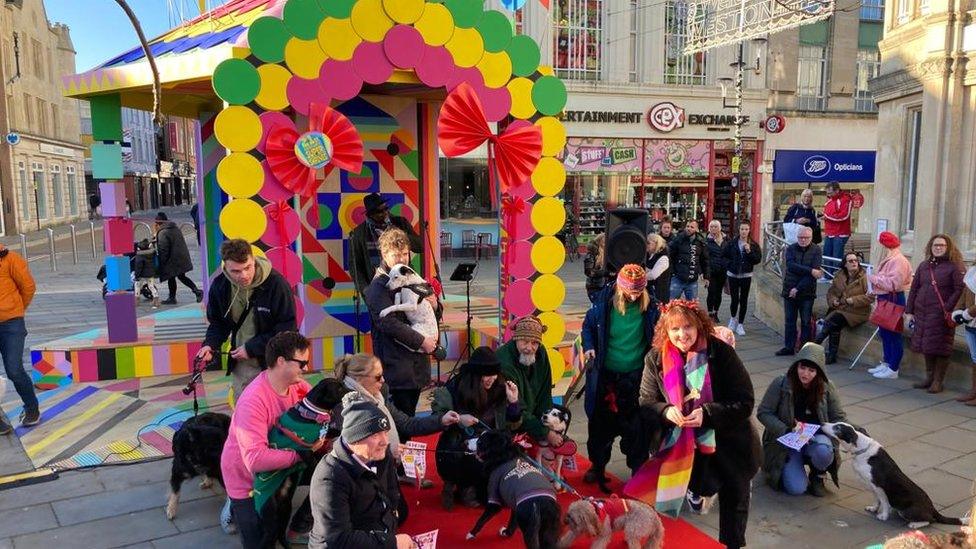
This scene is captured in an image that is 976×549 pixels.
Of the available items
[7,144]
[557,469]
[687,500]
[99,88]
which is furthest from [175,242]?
[7,144]

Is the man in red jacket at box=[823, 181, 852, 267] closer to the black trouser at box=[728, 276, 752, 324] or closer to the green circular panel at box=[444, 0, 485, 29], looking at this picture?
the black trouser at box=[728, 276, 752, 324]

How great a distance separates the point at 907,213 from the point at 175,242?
12.8 meters

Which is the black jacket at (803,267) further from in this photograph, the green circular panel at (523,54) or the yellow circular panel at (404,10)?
the yellow circular panel at (404,10)

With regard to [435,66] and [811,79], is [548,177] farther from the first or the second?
[811,79]

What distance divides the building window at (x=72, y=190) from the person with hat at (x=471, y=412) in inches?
1531

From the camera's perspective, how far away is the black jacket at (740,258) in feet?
31.9

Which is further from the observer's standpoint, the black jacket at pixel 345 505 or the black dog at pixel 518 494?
the black dog at pixel 518 494

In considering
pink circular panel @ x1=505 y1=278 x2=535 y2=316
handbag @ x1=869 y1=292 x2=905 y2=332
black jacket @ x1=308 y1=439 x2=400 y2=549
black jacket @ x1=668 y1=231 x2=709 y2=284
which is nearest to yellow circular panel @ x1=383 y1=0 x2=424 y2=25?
pink circular panel @ x1=505 y1=278 x2=535 y2=316

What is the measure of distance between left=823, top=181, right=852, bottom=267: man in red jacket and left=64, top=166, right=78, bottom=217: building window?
121 feet

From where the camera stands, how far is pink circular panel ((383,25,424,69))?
6.18 meters

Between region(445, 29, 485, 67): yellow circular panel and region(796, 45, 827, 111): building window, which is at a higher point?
region(796, 45, 827, 111): building window

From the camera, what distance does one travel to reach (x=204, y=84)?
295 inches

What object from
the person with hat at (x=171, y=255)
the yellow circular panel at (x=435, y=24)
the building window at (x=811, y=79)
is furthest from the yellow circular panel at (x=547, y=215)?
the building window at (x=811, y=79)

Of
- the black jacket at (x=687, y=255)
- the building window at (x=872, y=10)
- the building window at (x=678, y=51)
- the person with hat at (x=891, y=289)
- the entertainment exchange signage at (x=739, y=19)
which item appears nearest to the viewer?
the person with hat at (x=891, y=289)
